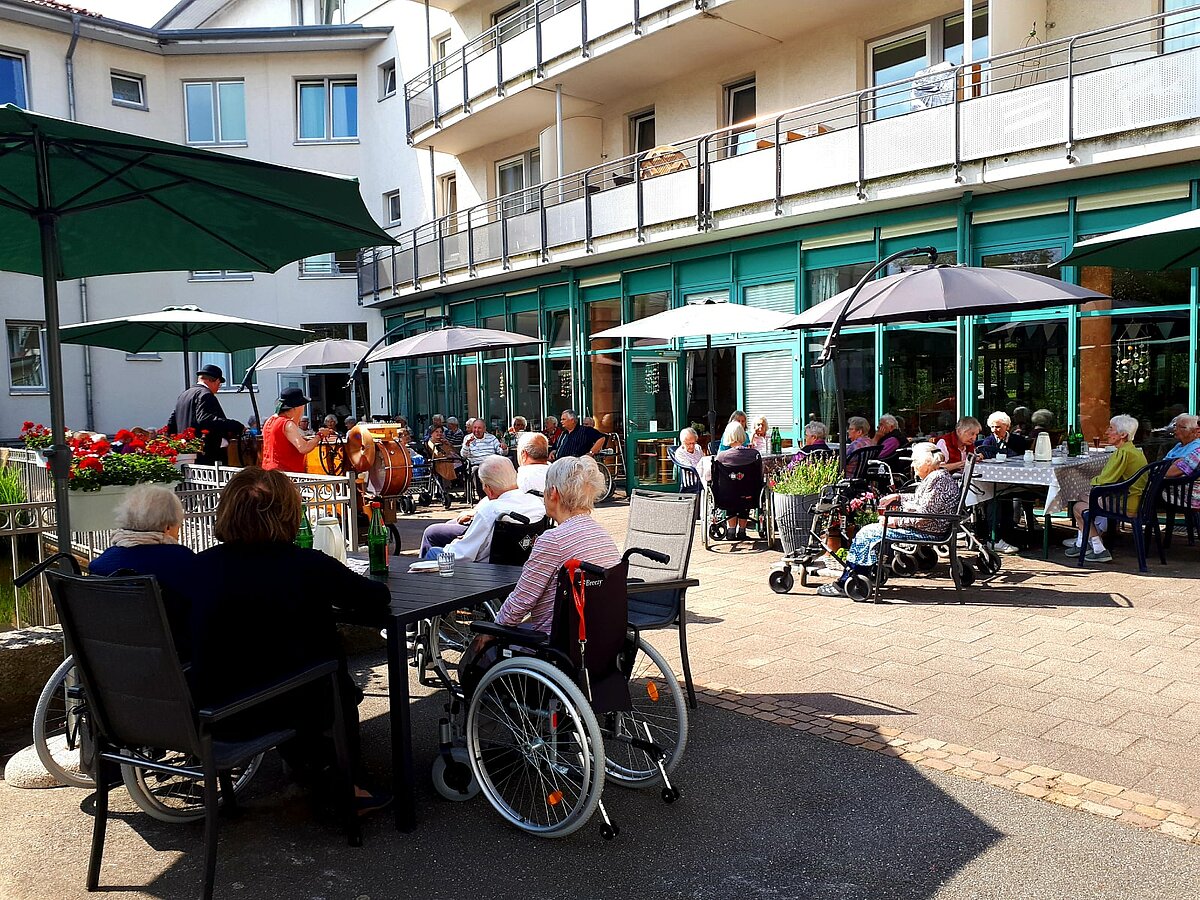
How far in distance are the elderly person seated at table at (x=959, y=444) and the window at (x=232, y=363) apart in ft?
67.1

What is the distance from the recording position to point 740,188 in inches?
539

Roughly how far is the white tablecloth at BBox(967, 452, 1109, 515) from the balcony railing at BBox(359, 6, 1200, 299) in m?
3.68

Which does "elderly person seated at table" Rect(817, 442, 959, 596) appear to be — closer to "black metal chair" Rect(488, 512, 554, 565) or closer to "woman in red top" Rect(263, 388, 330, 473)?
"black metal chair" Rect(488, 512, 554, 565)

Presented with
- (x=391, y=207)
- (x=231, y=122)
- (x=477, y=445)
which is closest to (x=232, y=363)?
(x=391, y=207)

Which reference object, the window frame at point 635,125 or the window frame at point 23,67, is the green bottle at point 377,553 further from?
the window frame at point 23,67

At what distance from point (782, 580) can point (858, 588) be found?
1.95 ft

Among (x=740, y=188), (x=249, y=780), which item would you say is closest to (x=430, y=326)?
(x=740, y=188)

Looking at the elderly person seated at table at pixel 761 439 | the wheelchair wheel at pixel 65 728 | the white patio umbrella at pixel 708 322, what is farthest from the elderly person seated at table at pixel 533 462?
the elderly person seated at table at pixel 761 439

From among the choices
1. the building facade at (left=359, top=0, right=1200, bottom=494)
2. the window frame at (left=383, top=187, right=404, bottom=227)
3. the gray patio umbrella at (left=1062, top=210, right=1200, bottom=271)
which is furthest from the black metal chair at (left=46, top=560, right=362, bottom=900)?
the window frame at (left=383, top=187, right=404, bottom=227)

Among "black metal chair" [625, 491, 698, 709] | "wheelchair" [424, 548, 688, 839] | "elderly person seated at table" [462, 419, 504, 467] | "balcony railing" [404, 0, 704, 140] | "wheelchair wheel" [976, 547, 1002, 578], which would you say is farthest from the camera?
"balcony railing" [404, 0, 704, 140]

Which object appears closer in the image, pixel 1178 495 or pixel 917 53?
pixel 1178 495

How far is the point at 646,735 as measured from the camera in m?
4.02

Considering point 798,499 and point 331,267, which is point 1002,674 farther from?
point 331,267

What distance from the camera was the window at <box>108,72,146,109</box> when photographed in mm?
25328
